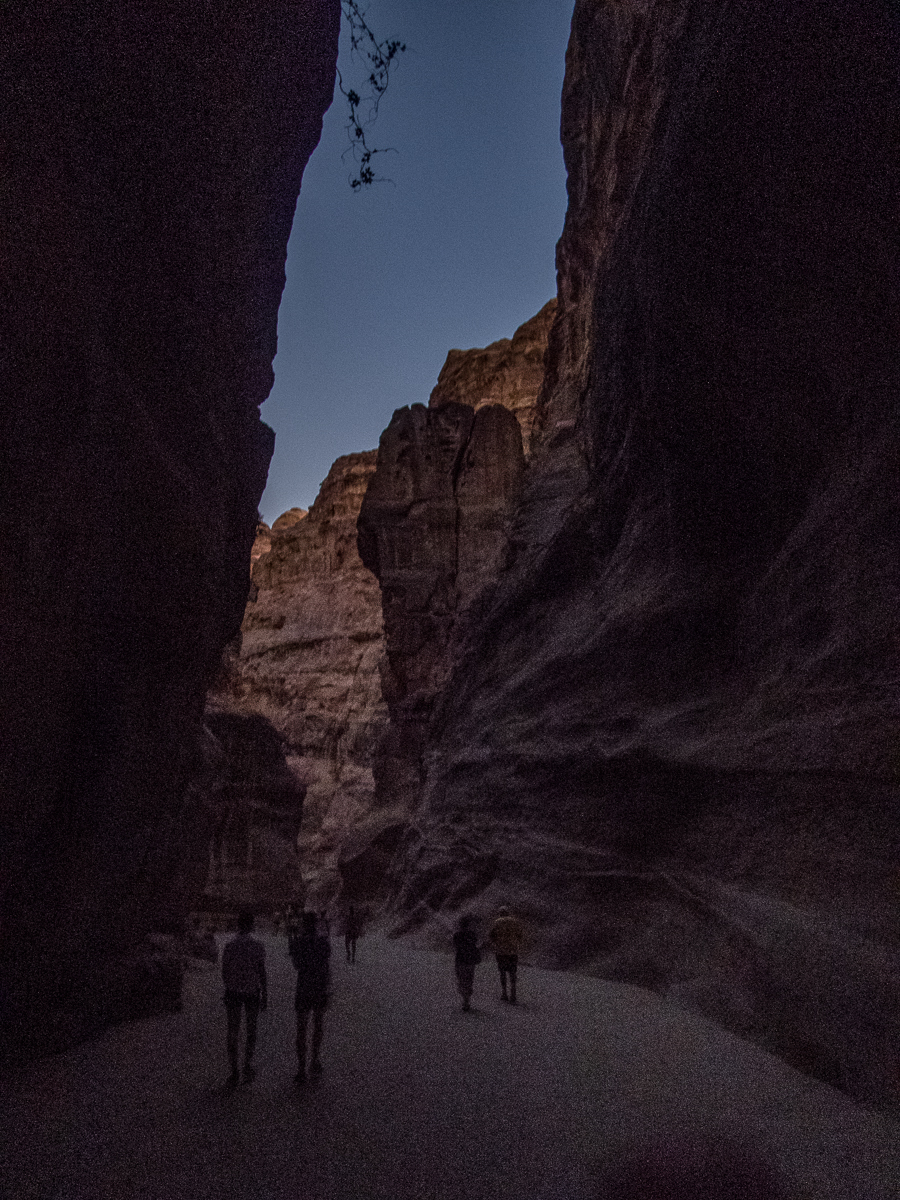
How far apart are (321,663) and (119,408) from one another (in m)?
47.2

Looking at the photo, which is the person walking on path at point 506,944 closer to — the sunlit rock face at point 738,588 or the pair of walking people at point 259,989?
the sunlit rock face at point 738,588

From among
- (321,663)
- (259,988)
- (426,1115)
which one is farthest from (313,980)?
(321,663)

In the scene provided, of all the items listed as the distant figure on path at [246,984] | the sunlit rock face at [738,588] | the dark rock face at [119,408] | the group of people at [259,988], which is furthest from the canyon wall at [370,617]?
the distant figure on path at [246,984]

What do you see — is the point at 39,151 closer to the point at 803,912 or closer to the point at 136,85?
the point at 136,85

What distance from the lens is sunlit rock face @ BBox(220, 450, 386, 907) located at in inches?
1697

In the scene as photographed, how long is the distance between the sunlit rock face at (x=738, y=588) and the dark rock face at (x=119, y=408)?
185 inches

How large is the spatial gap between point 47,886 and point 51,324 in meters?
5.44

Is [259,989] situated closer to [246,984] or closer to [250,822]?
[246,984]

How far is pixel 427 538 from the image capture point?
29656 millimetres

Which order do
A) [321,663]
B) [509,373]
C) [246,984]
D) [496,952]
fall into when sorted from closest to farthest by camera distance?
[246,984]
[496,952]
[509,373]
[321,663]

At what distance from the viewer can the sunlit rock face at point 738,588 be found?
20.1 feet

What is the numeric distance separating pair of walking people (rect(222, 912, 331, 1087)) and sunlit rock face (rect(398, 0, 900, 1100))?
13.3 ft

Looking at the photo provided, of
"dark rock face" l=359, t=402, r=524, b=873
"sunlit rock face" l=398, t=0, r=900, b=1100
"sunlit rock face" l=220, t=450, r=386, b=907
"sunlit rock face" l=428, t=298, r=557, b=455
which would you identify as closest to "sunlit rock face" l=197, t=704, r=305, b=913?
"dark rock face" l=359, t=402, r=524, b=873

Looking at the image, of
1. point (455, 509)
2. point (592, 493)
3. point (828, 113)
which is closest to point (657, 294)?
point (828, 113)
